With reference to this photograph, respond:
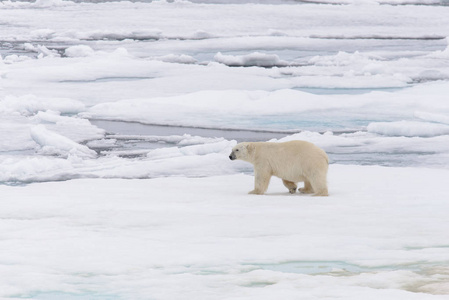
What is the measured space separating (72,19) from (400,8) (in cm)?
673

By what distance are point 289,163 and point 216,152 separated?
203cm

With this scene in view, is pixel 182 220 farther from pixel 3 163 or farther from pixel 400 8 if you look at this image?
pixel 400 8

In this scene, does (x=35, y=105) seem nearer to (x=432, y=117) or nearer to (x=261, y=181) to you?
(x=432, y=117)

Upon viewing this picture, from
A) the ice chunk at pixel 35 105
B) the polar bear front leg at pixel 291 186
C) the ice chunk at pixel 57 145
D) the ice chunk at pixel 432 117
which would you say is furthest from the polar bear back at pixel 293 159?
the ice chunk at pixel 35 105

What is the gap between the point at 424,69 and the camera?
11070mm

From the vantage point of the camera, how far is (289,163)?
15.1 feet

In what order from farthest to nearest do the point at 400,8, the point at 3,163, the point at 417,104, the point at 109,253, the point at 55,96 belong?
the point at 400,8 → the point at 55,96 → the point at 417,104 → the point at 3,163 → the point at 109,253

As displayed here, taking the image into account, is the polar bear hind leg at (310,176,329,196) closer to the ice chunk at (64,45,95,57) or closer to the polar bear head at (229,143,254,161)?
the polar bear head at (229,143,254,161)

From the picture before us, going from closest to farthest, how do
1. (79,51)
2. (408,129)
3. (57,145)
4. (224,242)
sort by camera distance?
1. (224,242)
2. (57,145)
3. (408,129)
4. (79,51)

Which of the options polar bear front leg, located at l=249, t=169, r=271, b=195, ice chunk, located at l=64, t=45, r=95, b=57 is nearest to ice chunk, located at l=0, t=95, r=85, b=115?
ice chunk, located at l=64, t=45, r=95, b=57

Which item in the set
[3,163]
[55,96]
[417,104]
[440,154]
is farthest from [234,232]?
[55,96]

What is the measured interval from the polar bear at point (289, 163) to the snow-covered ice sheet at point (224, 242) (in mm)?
107

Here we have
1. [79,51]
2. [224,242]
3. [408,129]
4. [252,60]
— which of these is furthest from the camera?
[79,51]

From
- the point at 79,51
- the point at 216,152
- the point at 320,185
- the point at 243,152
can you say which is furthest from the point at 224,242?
the point at 79,51
